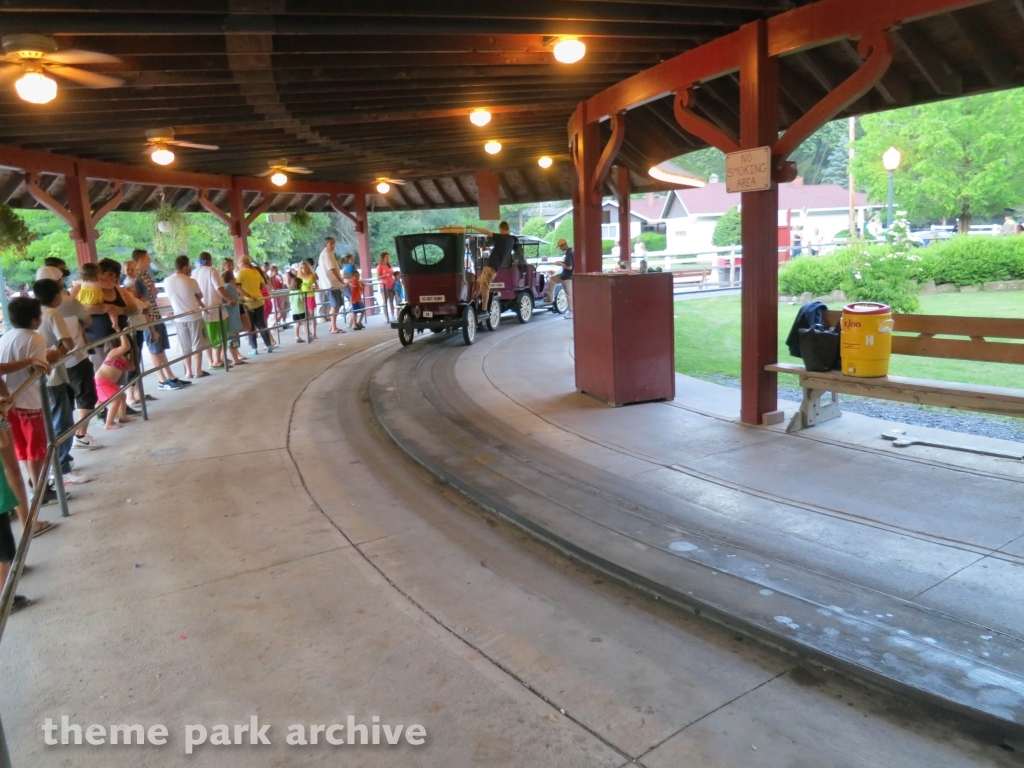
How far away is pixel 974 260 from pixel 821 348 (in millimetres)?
15591

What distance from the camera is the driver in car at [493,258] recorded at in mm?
15625

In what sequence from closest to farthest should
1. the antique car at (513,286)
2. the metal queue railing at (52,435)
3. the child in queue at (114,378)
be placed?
the metal queue railing at (52,435) → the child in queue at (114,378) → the antique car at (513,286)

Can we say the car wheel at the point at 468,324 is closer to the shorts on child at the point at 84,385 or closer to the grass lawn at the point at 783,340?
the grass lawn at the point at 783,340

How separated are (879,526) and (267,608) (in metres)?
3.64

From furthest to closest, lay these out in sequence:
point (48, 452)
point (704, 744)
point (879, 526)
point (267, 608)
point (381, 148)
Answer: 1. point (381, 148)
2. point (48, 452)
3. point (879, 526)
4. point (267, 608)
5. point (704, 744)

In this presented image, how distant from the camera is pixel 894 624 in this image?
3.51 metres

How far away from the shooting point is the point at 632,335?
26.6 feet

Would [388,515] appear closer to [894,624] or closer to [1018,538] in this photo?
[894,624]

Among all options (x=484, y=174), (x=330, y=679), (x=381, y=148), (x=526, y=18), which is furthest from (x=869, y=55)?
(x=484, y=174)

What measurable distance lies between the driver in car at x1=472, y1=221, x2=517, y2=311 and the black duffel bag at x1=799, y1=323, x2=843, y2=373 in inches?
377

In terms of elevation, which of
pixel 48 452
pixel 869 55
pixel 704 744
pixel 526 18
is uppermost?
pixel 526 18

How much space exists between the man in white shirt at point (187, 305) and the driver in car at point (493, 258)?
586 centimetres

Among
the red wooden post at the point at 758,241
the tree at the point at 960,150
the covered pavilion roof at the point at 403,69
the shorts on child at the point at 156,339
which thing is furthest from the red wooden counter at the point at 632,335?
the tree at the point at 960,150

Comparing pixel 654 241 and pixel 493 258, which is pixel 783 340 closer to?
pixel 493 258
